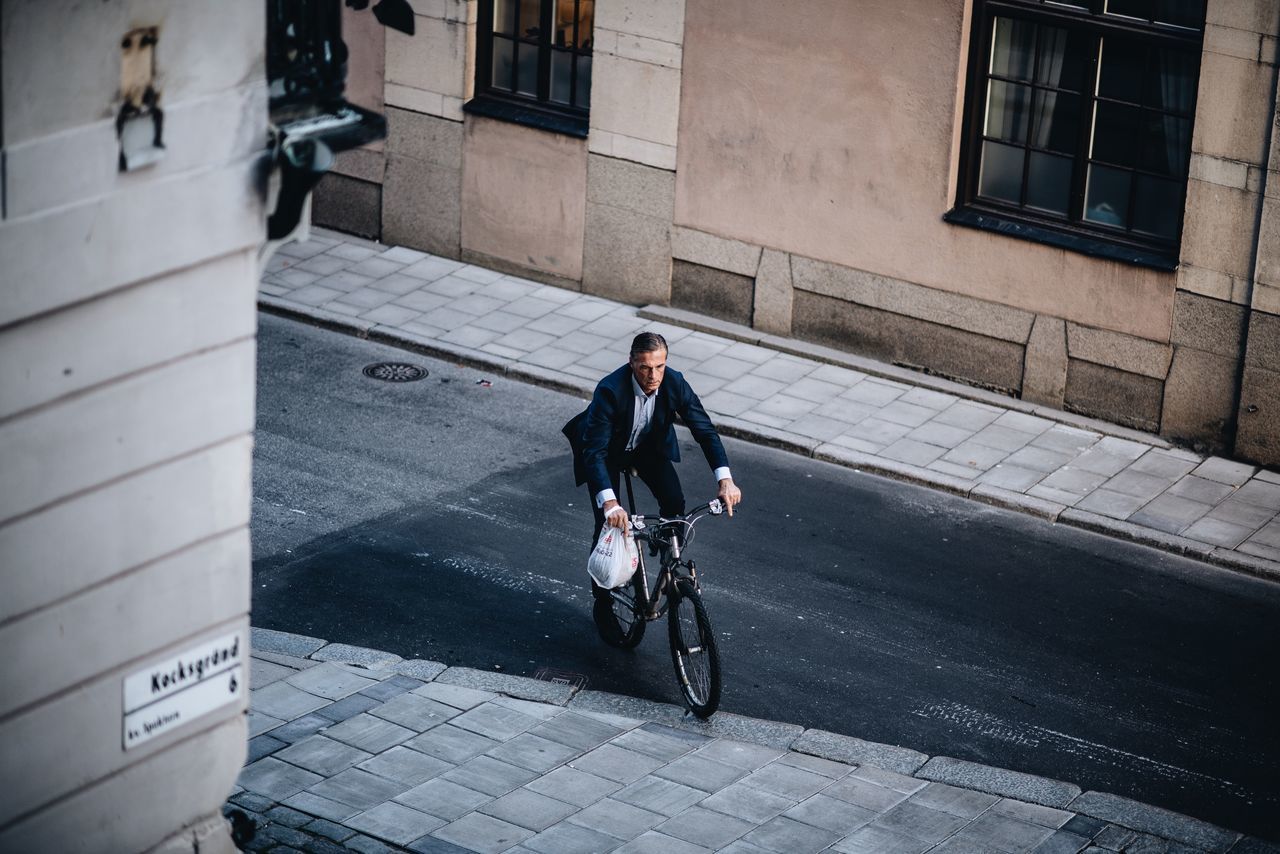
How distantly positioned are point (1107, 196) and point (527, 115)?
17.7 ft

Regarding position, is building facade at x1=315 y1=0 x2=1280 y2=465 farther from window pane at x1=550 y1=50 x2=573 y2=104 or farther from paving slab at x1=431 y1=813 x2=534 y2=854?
paving slab at x1=431 y1=813 x2=534 y2=854

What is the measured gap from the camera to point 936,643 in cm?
1067

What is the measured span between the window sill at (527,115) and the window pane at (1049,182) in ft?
13.4

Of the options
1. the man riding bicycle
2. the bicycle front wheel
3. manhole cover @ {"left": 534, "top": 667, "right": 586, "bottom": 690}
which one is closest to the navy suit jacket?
the man riding bicycle

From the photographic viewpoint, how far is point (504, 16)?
16734 mm

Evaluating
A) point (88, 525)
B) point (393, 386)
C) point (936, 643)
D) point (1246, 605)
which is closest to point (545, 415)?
point (393, 386)

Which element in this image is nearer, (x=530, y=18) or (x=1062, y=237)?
(x=1062, y=237)

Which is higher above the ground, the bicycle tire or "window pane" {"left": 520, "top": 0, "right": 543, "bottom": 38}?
"window pane" {"left": 520, "top": 0, "right": 543, "bottom": 38}

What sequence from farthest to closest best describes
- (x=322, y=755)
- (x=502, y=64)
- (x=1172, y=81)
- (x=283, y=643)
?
(x=502, y=64) → (x=1172, y=81) → (x=283, y=643) → (x=322, y=755)

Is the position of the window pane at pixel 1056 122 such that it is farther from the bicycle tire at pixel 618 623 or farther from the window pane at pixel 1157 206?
the bicycle tire at pixel 618 623

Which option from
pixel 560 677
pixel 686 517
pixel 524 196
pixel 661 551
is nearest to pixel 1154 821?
pixel 686 517

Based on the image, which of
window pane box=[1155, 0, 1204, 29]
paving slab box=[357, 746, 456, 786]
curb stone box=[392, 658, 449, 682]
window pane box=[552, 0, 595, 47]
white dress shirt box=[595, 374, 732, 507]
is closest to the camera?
paving slab box=[357, 746, 456, 786]

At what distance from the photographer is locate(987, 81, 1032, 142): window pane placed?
14336 millimetres

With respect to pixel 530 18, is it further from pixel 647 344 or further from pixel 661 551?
pixel 661 551
